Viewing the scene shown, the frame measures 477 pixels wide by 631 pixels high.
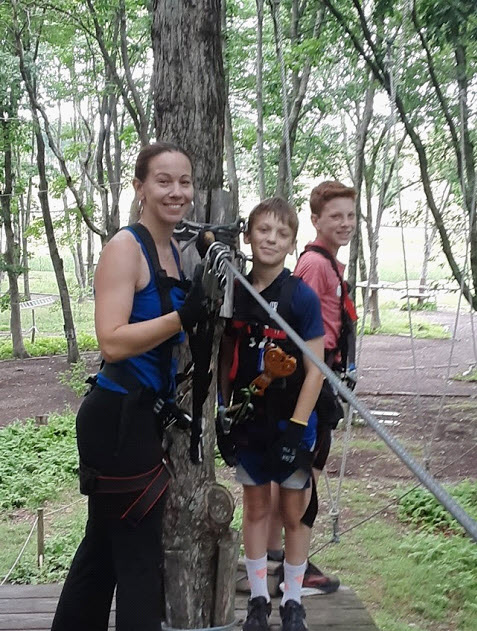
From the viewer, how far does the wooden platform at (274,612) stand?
256 centimetres

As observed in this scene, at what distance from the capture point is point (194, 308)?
167 centimetres

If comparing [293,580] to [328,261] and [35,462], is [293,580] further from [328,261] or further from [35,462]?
[35,462]

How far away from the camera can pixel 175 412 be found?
1876 millimetres

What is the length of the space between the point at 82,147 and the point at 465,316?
517 inches

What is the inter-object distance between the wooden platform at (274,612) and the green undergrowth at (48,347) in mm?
12988

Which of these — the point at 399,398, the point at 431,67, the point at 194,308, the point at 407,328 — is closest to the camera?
the point at 194,308

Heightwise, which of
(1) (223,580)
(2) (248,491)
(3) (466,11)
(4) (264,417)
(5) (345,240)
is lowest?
(1) (223,580)

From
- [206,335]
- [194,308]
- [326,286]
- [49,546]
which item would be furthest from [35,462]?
[194,308]

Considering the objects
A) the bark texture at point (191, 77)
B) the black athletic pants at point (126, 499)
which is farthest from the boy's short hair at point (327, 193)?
the black athletic pants at point (126, 499)

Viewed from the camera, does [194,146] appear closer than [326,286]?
Yes

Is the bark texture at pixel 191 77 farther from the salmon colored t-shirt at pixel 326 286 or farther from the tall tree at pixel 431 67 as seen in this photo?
the tall tree at pixel 431 67

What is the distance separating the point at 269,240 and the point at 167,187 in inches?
18.9

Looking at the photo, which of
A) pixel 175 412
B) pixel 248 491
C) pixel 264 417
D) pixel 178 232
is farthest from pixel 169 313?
pixel 248 491

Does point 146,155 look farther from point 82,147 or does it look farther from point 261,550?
point 82,147
